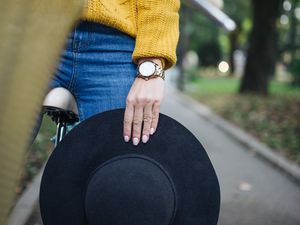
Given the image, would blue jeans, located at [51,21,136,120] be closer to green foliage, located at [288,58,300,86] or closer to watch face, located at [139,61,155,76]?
watch face, located at [139,61,155,76]

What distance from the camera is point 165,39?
5.09ft

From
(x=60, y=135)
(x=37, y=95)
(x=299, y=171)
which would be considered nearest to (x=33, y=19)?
(x=37, y=95)

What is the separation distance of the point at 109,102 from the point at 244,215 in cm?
246

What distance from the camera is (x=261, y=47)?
13.2 meters

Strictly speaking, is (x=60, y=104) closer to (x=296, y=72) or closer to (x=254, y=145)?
(x=254, y=145)

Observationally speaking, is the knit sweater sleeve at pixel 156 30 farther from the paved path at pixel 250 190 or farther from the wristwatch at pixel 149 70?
the paved path at pixel 250 190

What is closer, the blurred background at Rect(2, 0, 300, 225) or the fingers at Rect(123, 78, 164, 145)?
the fingers at Rect(123, 78, 164, 145)

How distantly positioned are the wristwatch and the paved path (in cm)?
225

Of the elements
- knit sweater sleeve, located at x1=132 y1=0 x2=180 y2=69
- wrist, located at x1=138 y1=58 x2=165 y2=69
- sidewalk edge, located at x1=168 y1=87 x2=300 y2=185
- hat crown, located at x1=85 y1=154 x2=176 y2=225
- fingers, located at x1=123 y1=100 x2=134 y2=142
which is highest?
knit sweater sleeve, located at x1=132 y1=0 x2=180 y2=69

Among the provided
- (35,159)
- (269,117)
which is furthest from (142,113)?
(269,117)

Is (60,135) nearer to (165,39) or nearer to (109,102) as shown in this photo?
(109,102)

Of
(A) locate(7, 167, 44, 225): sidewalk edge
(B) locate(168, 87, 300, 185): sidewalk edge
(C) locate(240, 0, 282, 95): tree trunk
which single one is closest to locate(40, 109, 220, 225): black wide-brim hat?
(A) locate(7, 167, 44, 225): sidewalk edge

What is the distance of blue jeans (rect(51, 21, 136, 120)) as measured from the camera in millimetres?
1604

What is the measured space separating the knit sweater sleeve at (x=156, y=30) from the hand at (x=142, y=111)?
0.10m
